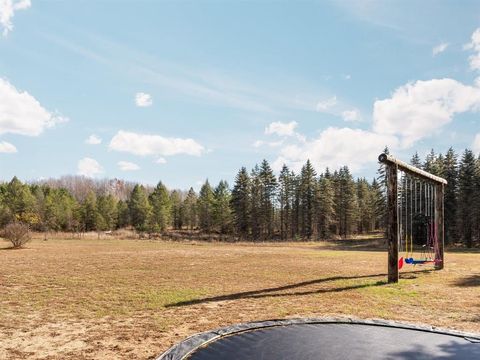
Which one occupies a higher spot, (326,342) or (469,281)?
(326,342)

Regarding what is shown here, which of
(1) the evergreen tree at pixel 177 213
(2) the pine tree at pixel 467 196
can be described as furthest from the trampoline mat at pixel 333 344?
(1) the evergreen tree at pixel 177 213

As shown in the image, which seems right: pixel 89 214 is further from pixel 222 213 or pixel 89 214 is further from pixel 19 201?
pixel 222 213

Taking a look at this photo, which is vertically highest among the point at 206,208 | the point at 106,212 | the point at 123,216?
the point at 206,208

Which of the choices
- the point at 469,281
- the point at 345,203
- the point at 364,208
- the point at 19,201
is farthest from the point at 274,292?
the point at 364,208

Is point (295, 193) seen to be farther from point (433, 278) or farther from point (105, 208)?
point (433, 278)

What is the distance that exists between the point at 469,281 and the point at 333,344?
909cm

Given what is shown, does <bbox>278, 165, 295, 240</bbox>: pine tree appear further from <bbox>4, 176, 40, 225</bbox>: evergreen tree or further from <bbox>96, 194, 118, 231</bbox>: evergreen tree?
<bbox>4, 176, 40, 225</bbox>: evergreen tree

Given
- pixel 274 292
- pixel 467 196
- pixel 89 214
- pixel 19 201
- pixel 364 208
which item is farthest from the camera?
pixel 364 208

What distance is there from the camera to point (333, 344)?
5527 millimetres

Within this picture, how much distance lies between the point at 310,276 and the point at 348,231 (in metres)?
58.6

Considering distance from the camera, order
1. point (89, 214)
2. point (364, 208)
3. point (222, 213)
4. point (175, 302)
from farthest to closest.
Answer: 1. point (364, 208)
2. point (89, 214)
3. point (222, 213)
4. point (175, 302)

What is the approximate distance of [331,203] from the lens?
5997 centimetres

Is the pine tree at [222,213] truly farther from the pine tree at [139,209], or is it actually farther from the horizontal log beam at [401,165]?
the horizontal log beam at [401,165]

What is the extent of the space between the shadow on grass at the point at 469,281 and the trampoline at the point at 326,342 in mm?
6288
